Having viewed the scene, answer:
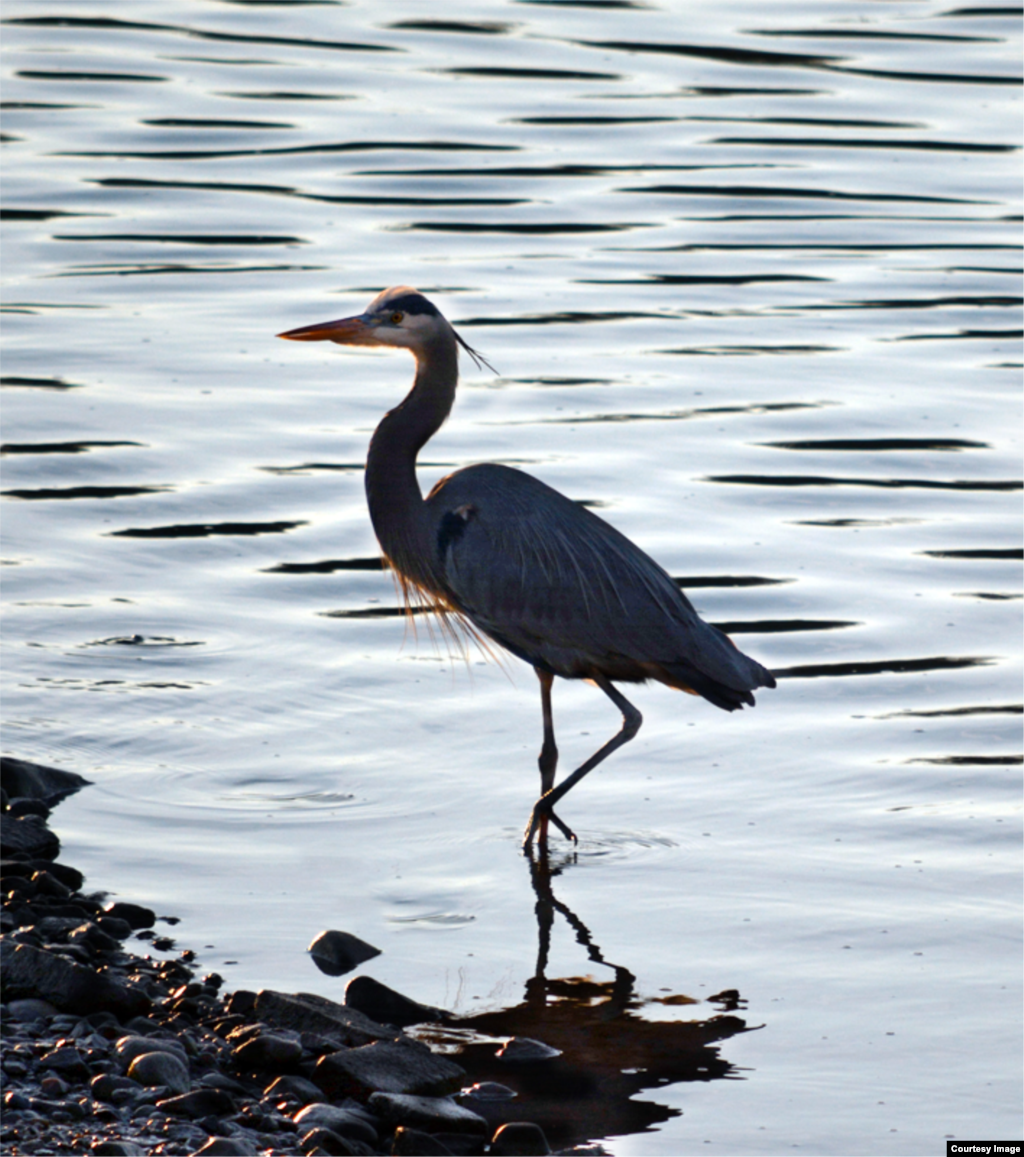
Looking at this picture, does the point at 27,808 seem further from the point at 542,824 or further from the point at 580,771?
the point at 580,771

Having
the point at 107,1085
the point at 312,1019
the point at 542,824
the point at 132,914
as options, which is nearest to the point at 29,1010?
the point at 107,1085

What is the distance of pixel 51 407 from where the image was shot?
13555 millimetres

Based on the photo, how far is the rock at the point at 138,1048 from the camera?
5.65 meters

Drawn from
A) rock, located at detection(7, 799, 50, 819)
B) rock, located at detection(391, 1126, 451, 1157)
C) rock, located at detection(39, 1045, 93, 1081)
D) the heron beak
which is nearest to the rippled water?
rock, located at detection(7, 799, 50, 819)

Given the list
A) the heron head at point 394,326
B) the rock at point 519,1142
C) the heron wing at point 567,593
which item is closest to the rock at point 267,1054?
the rock at point 519,1142

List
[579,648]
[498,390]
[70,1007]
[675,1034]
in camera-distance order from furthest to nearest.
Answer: [498,390] → [579,648] → [675,1034] → [70,1007]

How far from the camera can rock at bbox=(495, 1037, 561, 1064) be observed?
247 inches

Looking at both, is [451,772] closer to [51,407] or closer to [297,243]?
[51,407]

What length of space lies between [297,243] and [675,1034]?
13.0m

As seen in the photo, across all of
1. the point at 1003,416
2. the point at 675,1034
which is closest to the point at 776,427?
the point at 1003,416

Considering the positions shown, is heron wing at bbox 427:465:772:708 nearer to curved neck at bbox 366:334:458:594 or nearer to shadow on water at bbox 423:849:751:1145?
curved neck at bbox 366:334:458:594

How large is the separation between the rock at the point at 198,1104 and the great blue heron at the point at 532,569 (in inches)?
99.7

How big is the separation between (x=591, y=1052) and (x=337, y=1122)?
3.72 ft

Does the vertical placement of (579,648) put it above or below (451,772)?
above
